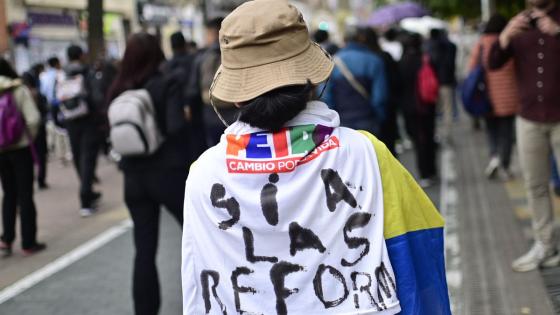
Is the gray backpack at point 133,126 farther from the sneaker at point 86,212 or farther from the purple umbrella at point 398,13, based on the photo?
the purple umbrella at point 398,13

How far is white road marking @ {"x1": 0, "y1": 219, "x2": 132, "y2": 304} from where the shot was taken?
259 inches

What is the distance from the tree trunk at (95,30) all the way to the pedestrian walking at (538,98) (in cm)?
1007

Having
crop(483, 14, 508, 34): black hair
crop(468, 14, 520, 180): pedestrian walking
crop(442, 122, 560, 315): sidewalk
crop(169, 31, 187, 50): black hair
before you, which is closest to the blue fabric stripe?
crop(442, 122, 560, 315): sidewalk

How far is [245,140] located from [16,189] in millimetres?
6041

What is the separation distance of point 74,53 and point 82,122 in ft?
2.96

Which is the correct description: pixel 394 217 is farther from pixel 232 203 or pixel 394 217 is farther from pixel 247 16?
pixel 247 16

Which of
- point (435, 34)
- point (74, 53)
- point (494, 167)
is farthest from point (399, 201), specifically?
point (435, 34)

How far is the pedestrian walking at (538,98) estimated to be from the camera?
5.49 m

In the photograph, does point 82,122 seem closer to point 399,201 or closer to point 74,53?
point 74,53

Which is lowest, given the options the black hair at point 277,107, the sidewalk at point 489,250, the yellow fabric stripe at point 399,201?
the sidewalk at point 489,250

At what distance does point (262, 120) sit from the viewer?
2.19 meters

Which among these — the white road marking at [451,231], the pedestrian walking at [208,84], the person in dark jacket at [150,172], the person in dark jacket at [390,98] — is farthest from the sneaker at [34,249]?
the white road marking at [451,231]

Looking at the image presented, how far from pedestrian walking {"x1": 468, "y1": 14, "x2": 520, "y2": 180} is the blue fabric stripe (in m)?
6.94

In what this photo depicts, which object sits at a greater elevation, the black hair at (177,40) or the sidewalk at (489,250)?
the black hair at (177,40)
